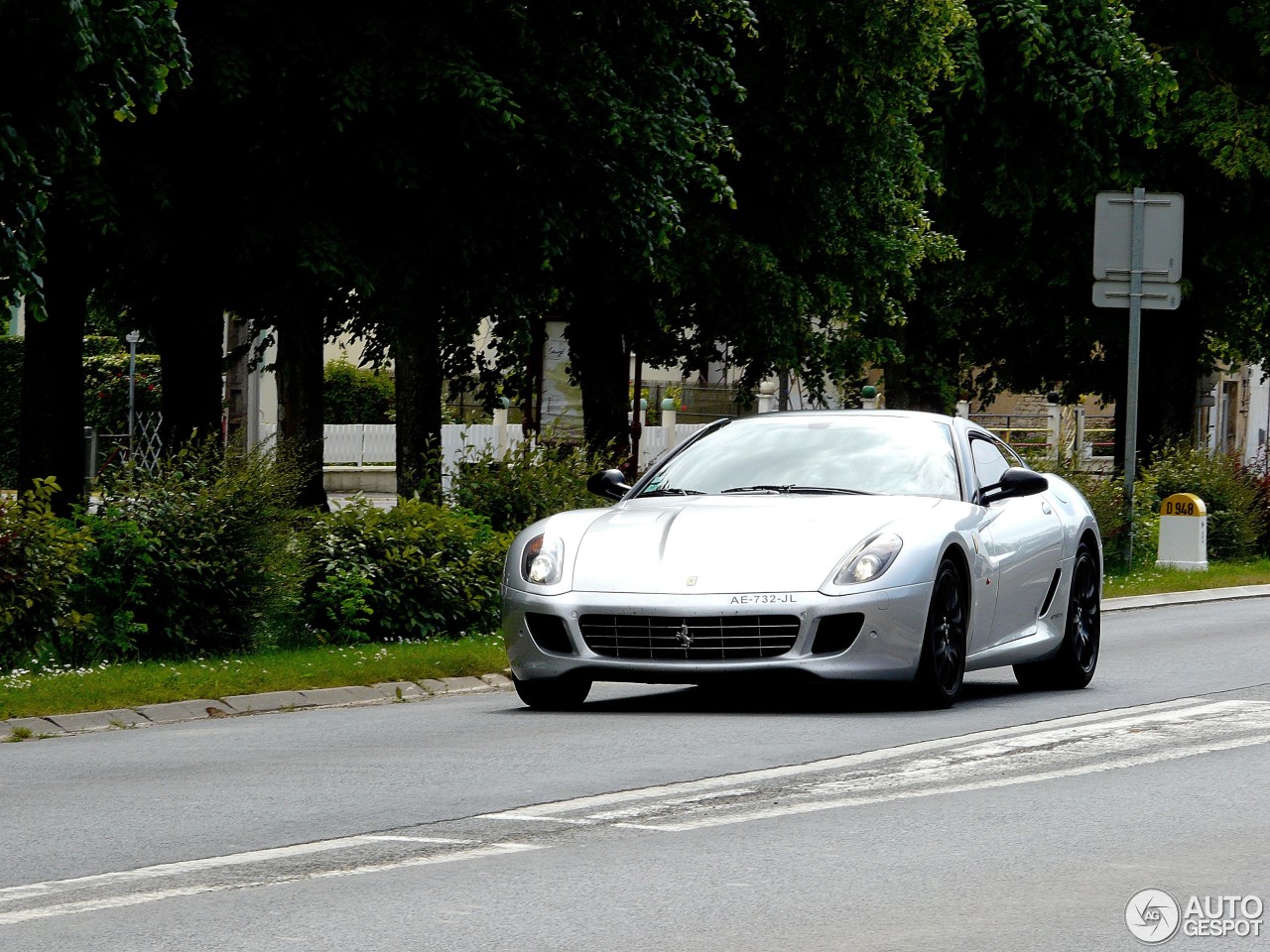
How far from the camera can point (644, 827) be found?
7.57 m

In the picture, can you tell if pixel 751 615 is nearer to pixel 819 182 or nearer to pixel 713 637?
pixel 713 637

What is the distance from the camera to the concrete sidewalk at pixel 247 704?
436 inches

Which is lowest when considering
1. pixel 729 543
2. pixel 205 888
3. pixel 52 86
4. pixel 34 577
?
pixel 205 888

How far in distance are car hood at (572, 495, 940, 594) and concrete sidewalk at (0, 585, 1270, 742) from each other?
2.08m

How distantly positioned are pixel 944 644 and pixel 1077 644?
206 centimetres

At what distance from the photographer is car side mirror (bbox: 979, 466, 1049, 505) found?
11734 millimetres

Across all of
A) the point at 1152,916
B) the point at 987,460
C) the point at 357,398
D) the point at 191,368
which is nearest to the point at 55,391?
the point at 191,368

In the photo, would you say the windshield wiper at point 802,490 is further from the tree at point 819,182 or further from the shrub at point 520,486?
the tree at point 819,182

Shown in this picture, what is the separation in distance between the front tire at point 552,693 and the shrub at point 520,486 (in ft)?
20.6

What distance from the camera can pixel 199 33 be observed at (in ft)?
60.3

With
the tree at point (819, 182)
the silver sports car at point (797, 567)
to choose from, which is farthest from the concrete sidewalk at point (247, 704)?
the tree at point (819, 182)

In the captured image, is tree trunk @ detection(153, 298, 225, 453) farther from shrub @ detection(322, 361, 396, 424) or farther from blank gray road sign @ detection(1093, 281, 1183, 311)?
shrub @ detection(322, 361, 396, 424)

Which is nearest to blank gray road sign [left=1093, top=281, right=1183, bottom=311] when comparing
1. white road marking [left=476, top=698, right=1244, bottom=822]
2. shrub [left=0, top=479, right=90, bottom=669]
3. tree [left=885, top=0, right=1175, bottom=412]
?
tree [left=885, top=0, right=1175, bottom=412]

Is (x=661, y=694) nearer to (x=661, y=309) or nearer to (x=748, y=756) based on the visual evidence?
(x=748, y=756)
